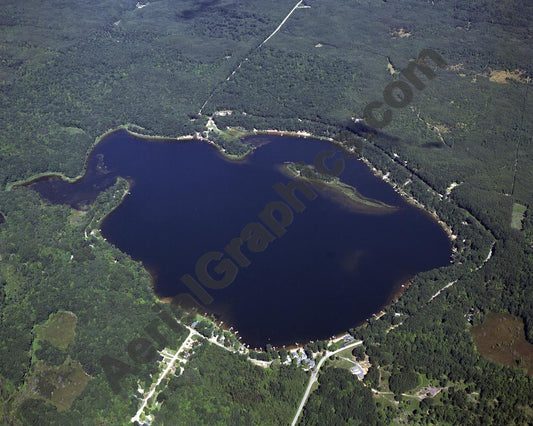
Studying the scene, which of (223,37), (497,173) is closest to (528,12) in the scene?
(497,173)

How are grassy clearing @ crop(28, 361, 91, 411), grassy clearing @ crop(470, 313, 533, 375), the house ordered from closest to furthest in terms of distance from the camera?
1. grassy clearing @ crop(28, 361, 91, 411)
2. the house
3. grassy clearing @ crop(470, 313, 533, 375)

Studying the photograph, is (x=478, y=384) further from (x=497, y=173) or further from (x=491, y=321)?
(x=497, y=173)

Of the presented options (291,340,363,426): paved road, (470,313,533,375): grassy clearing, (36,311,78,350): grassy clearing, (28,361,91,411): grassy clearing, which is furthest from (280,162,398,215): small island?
(28,361,91,411): grassy clearing

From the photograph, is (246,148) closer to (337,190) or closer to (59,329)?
(337,190)

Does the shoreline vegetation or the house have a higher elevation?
the house

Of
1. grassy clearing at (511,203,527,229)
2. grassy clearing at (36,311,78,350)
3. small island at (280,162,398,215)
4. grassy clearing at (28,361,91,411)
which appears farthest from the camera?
small island at (280,162,398,215)

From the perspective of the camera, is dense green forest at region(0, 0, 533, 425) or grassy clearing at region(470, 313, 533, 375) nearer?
dense green forest at region(0, 0, 533, 425)

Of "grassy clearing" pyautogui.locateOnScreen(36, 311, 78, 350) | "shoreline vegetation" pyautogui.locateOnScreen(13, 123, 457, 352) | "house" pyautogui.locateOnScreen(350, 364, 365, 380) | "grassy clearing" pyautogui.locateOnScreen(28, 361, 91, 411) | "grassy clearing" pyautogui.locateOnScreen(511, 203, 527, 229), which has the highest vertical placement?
"grassy clearing" pyautogui.locateOnScreen(28, 361, 91, 411)

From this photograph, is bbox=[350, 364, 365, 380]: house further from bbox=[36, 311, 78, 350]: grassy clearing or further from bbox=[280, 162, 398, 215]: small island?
bbox=[36, 311, 78, 350]: grassy clearing
